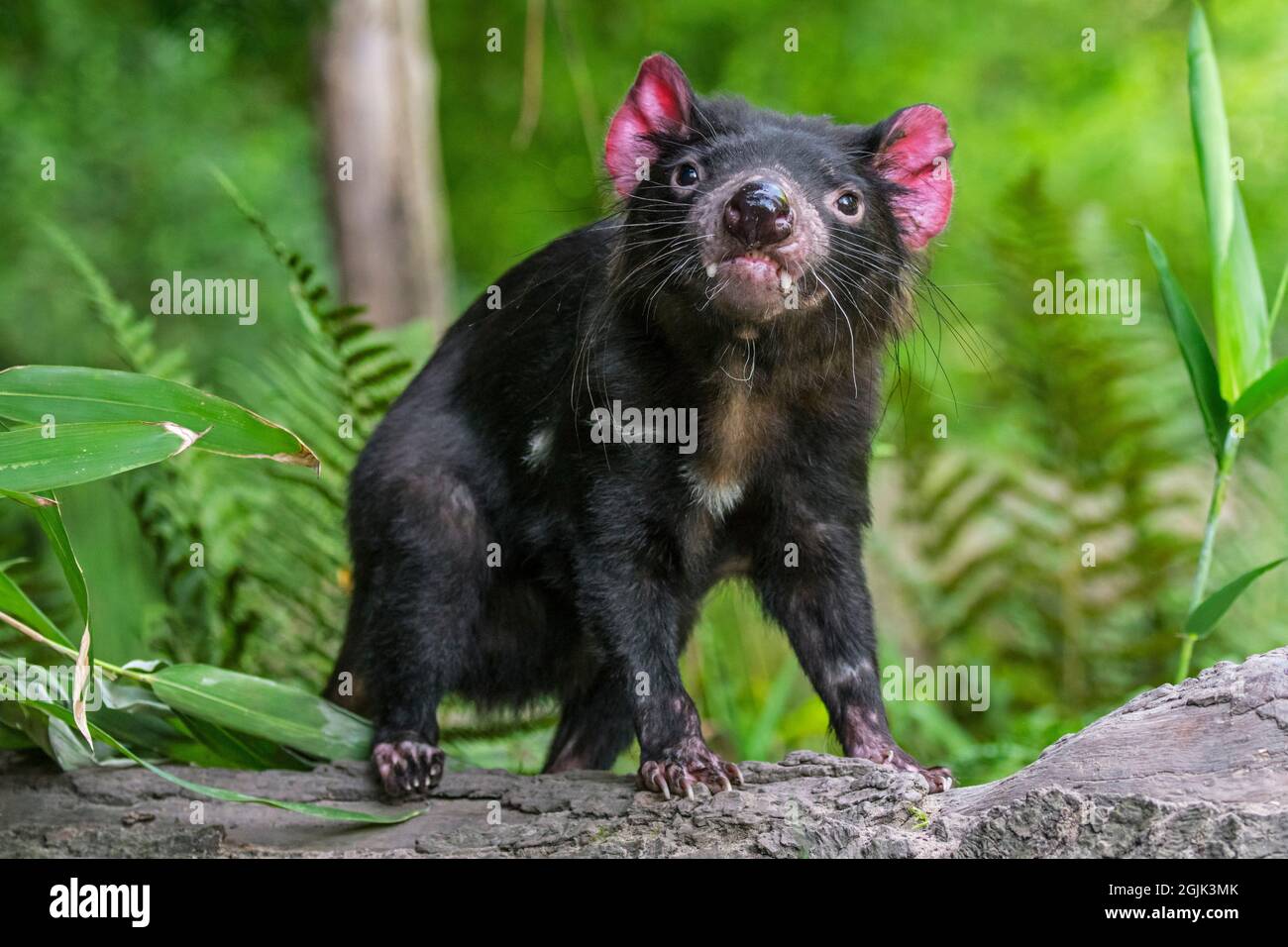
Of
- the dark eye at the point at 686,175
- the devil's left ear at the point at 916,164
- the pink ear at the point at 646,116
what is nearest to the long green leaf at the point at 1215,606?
the devil's left ear at the point at 916,164

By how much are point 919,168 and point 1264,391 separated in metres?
1.13

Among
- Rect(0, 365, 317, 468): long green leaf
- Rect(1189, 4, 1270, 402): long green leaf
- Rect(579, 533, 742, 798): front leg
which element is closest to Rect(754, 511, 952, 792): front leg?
Rect(579, 533, 742, 798): front leg

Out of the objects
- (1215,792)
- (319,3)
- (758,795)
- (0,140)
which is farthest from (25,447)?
(0,140)

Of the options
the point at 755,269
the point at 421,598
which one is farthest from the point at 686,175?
the point at 421,598

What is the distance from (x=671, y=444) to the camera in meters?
3.99

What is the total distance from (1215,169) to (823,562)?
5.44 feet

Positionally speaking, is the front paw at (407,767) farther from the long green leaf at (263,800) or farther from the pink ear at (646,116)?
the pink ear at (646,116)

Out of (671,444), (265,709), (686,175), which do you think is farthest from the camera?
(265,709)

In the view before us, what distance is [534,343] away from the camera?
14.8ft

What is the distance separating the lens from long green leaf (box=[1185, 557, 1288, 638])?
388 centimetres

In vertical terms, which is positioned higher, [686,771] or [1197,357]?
[1197,357]

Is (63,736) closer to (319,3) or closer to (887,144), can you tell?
(887,144)

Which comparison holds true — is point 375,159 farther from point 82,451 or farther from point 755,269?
point 755,269

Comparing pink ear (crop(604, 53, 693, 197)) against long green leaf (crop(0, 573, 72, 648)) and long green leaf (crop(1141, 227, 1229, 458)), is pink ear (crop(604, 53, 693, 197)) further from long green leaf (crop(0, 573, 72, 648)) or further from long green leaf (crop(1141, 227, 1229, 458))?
long green leaf (crop(0, 573, 72, 648))
